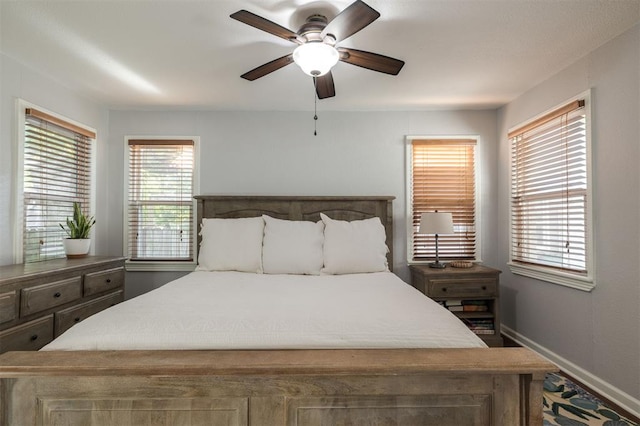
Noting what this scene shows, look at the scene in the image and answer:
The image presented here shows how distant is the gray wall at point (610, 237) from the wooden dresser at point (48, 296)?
12.5 ft

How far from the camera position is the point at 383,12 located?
1.83 meters

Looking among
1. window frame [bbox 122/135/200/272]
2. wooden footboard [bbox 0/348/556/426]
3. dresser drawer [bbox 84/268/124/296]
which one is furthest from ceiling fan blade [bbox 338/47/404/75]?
dresser drawer [bbox 84/268/124/296]

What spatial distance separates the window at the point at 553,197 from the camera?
2383 millimetres

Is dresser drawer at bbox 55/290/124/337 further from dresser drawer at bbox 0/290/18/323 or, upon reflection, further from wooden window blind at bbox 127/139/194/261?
wooden window blind at bbox 127/139/194/261

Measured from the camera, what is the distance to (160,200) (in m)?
3.49

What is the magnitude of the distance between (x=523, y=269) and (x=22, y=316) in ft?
12.9

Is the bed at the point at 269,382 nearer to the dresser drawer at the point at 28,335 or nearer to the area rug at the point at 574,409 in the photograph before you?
the dresser drawer at the point at 28,335

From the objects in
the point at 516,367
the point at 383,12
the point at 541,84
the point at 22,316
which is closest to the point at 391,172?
the point at 541,84

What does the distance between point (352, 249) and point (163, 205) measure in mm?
2148

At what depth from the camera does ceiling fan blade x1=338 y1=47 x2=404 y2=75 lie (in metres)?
1.89

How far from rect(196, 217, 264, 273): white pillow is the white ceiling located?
4.11ft

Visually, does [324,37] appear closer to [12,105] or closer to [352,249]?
[352,249]

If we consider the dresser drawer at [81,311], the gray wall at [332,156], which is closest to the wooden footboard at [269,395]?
the dresser drawer at [81,311]

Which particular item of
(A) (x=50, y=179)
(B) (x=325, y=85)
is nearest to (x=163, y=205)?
(A) (x=50, y=179)
